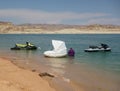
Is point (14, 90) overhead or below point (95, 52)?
overhead

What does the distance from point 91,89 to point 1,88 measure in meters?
4.61

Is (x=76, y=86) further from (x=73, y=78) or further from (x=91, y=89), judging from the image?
(x=73, y=78)

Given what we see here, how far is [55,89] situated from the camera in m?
12.8

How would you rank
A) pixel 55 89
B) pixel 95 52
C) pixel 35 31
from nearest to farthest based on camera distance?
pixel 55 89 < pixel 95 52 < pixel 35 31

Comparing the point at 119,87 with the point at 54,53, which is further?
the point at 54,53

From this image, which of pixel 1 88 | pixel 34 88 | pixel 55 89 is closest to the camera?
pixel 1 88

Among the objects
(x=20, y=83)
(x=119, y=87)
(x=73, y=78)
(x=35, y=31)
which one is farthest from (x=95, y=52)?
(x=35, y=31)

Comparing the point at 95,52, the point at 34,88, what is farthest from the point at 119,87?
the point at 95,52

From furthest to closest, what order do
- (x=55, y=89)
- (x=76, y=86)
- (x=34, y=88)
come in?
1. (x=76, y=86)
2. (x=55, y=89)
3. (x=34, y=88)

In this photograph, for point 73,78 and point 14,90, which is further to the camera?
point 73,78

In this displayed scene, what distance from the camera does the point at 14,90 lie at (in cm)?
1055

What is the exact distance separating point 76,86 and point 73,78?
2.77 m

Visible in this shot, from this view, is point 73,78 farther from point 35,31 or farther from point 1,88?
point 35,31

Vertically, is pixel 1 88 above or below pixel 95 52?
above
